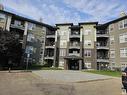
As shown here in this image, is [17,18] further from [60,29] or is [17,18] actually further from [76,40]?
[76,40]

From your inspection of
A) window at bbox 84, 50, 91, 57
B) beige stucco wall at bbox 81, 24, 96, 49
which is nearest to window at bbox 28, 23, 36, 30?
beige stucco wall at bbox 81, 24, 96, 49

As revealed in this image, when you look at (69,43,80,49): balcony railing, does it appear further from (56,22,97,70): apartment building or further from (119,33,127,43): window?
(119,33,127,43): window

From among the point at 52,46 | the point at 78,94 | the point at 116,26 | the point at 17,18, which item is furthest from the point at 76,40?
the point at 78,94

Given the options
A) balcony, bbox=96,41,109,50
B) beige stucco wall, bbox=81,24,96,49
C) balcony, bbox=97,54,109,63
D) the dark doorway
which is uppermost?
beige stucco wall, bbox=81,24,96,49

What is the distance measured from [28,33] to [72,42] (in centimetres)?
1489

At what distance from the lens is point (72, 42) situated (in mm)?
50875

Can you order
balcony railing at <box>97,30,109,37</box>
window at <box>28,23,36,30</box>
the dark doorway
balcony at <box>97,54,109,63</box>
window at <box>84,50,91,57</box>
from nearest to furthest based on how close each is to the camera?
balcony at <box>97,54,109,63</box>, balcony railing at <box>97,30,109,37</box>, window at <box>28,23,36,30</box>, window at <box>84,50,91,57</box>, the dark doorway

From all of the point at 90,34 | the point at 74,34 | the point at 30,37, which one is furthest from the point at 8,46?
the point at 90,34

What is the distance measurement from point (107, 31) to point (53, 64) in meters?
20.0

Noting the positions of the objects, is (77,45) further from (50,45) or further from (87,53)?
(50,45)

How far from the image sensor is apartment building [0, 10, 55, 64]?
40.6 m

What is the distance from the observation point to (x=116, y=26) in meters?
42.9

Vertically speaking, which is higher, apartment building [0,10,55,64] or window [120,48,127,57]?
apartment building [0,10,55,64]

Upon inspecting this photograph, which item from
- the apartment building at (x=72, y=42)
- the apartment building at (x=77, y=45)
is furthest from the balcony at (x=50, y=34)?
the apartment building at (x=77, y=45)
